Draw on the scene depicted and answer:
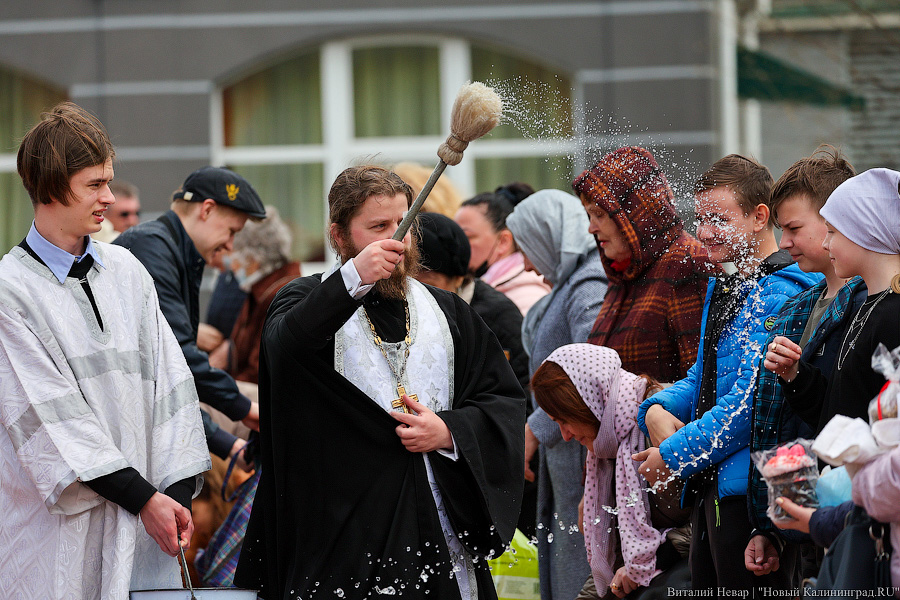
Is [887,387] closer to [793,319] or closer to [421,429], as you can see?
[793,319]

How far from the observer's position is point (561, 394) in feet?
12.8

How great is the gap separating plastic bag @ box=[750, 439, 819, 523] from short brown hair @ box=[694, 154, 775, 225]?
115cm

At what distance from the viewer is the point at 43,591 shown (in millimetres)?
3100

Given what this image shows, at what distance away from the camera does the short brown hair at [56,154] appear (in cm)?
319

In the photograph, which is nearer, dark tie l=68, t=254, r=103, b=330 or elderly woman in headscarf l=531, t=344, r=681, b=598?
dark tie l=68, t=254, r=103, b=330

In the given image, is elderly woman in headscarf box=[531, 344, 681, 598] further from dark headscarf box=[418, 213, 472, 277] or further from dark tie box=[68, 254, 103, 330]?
dark tie box=[68, 254, 103, 330]

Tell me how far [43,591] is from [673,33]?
7.32 m

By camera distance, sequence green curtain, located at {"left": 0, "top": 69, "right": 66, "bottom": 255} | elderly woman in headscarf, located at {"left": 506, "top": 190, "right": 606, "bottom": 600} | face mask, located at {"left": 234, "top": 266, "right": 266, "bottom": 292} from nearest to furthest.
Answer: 1. elderly woman in headscarf, located at {"left": 506, "top": 190, "right": 606, "bottom": 600}
2. face mask, located at {"left": 234, "top": 266, "right": 266, "bottom": 292}
3. green curtain, located at {"left": 0, "top": 69, "right": 66, "bottom": 255}

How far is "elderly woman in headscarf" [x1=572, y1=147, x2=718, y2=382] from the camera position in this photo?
390cm

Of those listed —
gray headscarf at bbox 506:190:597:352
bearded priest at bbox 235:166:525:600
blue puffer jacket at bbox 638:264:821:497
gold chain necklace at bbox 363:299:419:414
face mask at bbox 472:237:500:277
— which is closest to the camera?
bearded priest at bbox 235:166:525:600

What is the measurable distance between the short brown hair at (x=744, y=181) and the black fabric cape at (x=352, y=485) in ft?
3.81

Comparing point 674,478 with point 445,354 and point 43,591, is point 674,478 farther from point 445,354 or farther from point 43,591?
point 43,591

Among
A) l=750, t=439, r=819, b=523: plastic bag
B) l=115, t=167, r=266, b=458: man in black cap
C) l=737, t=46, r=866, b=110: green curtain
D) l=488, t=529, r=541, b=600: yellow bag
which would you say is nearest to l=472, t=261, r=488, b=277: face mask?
l=115, t=167, r=266, b=458: man in black cap

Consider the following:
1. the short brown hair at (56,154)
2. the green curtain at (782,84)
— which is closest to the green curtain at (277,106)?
the green curtain at (782,84)
